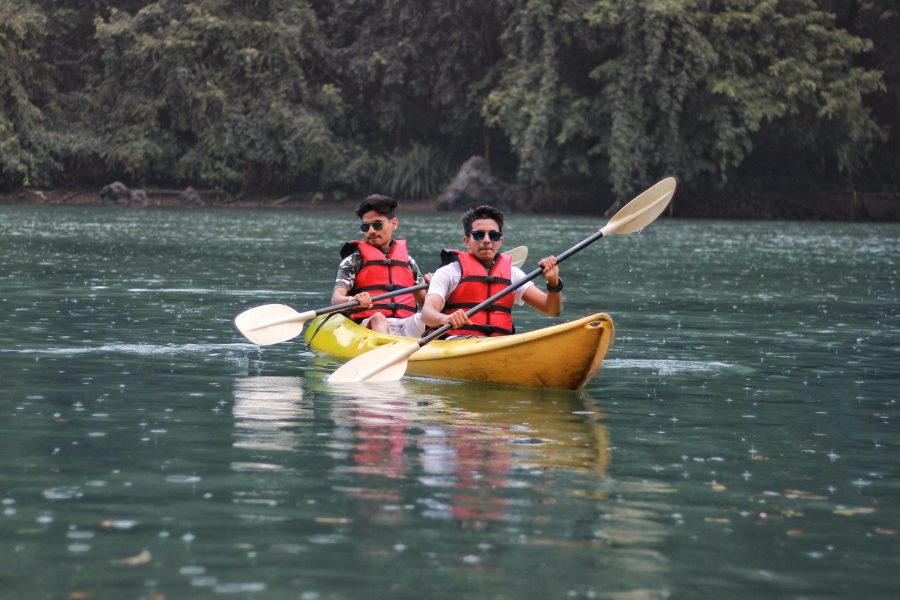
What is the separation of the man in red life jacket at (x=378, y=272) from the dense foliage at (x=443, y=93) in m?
25.9

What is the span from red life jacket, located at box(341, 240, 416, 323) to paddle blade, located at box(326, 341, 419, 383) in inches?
54.6

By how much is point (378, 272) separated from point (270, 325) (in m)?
0.75

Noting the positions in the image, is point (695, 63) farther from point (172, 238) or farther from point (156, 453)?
point (156, 453)

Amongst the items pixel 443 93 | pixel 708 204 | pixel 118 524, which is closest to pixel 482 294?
pixel 118 524

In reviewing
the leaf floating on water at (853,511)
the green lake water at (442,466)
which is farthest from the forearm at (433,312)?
the leaf floating on water at (853,511)

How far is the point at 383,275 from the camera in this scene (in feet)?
34.5

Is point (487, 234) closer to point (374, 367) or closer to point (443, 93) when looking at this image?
point (374, 367)

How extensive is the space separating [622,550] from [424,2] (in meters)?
37.0

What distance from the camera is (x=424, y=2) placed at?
41.1 metres

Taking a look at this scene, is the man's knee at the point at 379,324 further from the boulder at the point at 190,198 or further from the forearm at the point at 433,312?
the boulder at the point at 190,198

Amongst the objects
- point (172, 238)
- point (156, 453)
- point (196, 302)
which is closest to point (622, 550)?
point (156, 453)

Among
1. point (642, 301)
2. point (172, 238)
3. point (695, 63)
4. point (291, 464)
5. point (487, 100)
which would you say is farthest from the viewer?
point (487, 100)

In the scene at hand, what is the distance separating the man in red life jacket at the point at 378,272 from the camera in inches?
410

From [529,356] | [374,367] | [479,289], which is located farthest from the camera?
[479,289]
